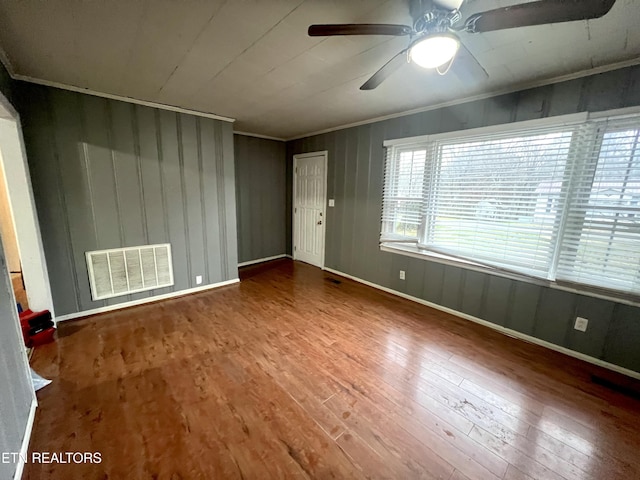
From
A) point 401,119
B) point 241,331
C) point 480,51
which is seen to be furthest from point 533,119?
point 241,331

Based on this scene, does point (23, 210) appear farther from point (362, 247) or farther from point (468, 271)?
point (468, 271)

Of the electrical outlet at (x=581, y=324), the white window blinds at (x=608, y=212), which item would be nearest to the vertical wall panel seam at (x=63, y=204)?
the white window blinds at (x=608, y=212)

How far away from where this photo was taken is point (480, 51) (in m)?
1.80

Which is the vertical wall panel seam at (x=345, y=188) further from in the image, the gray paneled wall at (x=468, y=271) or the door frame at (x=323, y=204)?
the door frame at (x=323, y=204)

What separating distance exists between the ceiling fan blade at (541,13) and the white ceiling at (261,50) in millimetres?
244

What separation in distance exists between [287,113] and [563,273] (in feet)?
11.3

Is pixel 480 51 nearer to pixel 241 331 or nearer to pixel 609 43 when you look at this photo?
pixel 609 43

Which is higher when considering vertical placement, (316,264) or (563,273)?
(563,273)

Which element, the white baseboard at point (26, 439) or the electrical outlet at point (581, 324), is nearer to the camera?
the white baseboard at point (26, 439)

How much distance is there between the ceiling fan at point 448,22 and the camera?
3.41 ft

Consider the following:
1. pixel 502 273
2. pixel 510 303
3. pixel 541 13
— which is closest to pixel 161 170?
pixel 541 13

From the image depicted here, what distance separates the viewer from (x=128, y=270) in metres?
3.02

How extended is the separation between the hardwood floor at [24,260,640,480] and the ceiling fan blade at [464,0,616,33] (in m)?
2.18

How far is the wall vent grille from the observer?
284 cm
